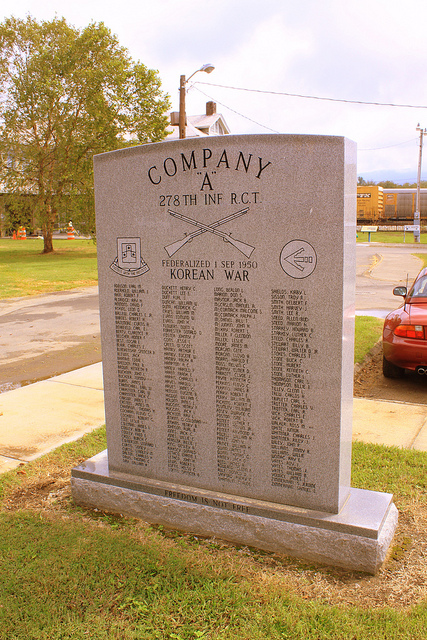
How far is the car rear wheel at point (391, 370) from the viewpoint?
22.7ft

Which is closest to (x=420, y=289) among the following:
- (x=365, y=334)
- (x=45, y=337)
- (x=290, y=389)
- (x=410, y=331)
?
(x=410, y=331)

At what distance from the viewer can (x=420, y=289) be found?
7.10 meters

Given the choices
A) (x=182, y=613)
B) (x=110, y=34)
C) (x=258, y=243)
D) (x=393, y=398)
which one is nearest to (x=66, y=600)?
(x=182, y=613)

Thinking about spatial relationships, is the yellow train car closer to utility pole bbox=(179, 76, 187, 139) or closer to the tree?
the tree

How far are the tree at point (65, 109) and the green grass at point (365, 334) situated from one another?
2132cm

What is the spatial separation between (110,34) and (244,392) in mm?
30277

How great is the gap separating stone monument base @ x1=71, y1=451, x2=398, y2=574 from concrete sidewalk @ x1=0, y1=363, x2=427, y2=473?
1.21 m

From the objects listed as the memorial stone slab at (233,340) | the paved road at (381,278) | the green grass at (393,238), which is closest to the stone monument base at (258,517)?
the memorial stone slab at (233,340)

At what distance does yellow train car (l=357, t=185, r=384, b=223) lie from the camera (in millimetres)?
54438

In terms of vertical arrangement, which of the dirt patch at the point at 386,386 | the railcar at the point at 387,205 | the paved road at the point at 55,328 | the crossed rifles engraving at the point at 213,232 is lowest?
the dirt patch at the point at 386,386

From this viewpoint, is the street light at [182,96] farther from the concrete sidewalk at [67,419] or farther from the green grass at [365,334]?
the concrete sidewalk at [67,419]

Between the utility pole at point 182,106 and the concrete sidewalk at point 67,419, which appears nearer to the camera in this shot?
the concrete sidewalk at point 67,419

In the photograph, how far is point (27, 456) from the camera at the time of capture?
4.70m

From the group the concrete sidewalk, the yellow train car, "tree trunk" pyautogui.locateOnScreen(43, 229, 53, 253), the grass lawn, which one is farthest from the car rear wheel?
the yellow train car
